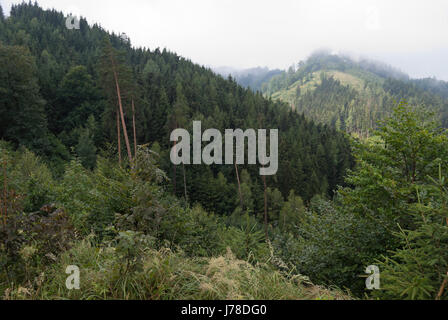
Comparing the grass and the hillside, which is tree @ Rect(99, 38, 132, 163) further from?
the grass

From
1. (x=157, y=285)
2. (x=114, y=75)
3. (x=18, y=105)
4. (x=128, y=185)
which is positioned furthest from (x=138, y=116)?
(x=157, y=285)

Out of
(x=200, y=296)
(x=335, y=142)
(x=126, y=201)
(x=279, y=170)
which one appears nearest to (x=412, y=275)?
(x=200, y=296)

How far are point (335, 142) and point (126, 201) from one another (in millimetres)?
77197

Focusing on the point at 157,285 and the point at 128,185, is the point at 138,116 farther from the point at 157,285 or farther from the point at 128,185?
the point at 157,285

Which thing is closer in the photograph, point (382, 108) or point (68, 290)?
point (68, 290)

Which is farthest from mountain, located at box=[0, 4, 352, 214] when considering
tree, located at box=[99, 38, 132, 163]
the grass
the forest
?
the grass

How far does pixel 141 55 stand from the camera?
4141 inches

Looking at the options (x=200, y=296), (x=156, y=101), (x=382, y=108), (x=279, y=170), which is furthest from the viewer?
(x=382, y=108)

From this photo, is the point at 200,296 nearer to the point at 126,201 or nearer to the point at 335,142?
the point at 126,201

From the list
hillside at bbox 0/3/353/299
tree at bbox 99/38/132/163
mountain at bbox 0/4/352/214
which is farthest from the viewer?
mountain at bbox 0/4/352/214

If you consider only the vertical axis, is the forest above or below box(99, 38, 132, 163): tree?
below

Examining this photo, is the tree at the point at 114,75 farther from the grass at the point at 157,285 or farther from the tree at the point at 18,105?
the grass at the point at 157,285

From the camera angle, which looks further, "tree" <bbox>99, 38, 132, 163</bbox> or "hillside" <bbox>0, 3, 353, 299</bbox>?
"tree" <bbox>99, 38, 132, 163</bbox>

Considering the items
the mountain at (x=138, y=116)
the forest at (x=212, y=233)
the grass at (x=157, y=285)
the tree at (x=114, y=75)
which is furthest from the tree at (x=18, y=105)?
the grass at (x=157, y=285)
